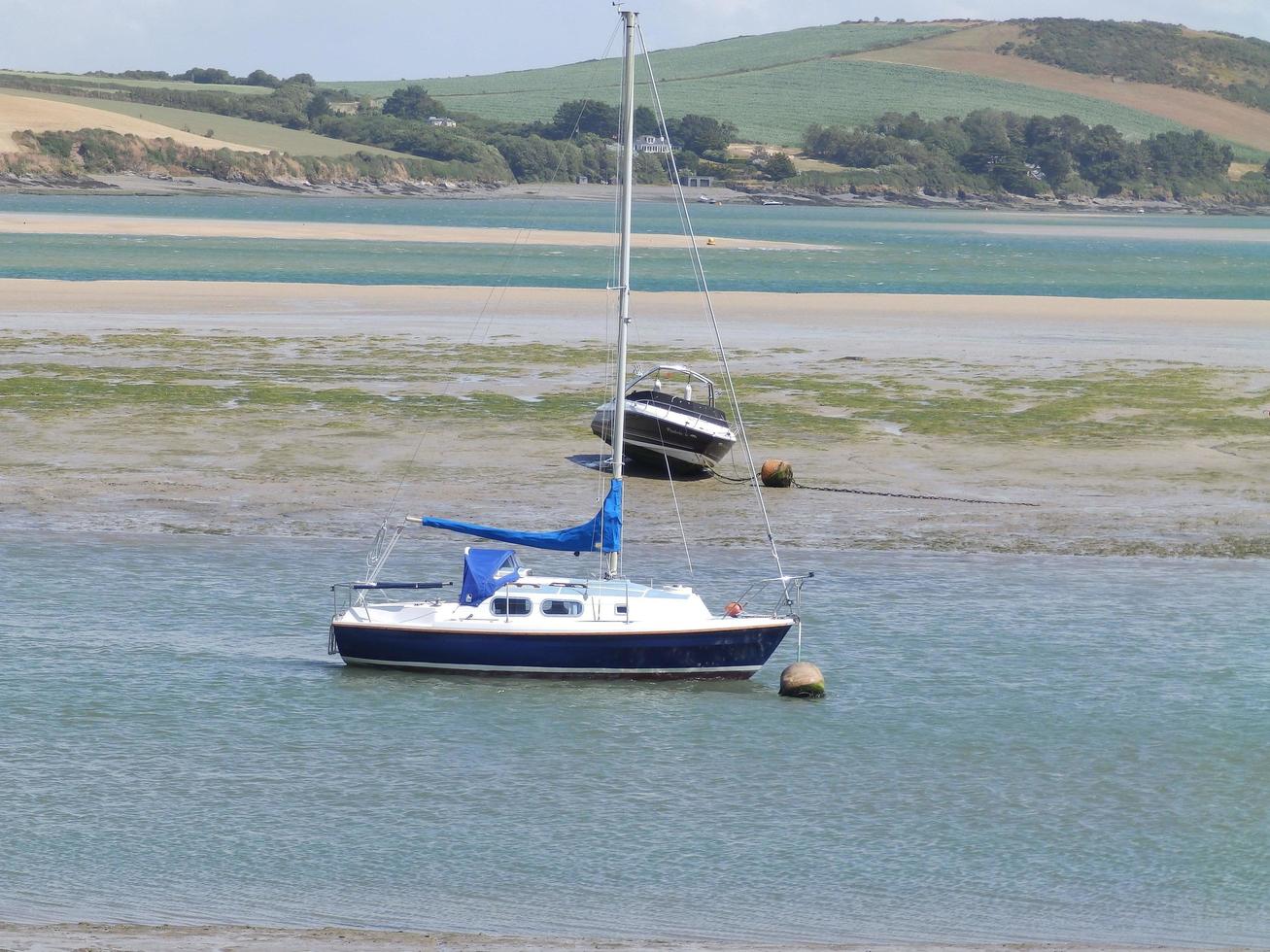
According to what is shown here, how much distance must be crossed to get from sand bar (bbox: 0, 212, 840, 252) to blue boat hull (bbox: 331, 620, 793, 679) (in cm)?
9018

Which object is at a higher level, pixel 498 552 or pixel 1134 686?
pixel 498 552

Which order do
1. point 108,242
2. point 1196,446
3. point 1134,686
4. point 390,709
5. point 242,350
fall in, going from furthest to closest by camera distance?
1. point 108,242
2. point 242,350
3. point 1196,446
4. point 1134,686
5. point 390,709

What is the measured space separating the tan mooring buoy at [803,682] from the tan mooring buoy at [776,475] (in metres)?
12.6

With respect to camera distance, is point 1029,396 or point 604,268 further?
point 604,268

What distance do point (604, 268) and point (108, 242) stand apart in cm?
2973

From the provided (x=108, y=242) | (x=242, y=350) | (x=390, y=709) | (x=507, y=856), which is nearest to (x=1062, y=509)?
(x=390, y=709)

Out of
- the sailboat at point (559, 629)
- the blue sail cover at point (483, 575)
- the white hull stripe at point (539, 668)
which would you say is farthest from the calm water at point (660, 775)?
the blue sail cover at point (483, 575)

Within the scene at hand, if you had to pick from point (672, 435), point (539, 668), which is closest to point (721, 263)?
point (672, 435)

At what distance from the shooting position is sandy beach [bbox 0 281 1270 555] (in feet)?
112

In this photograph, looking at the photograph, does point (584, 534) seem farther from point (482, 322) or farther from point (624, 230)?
point (482, 322)

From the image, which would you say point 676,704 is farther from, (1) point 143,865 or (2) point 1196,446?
(2) point 1196,446

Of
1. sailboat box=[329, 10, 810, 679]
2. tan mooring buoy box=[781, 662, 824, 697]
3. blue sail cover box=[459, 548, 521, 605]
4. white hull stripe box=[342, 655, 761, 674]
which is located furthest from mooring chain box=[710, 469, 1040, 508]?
→ blue sail cover box=[459, 548, 521, 605]

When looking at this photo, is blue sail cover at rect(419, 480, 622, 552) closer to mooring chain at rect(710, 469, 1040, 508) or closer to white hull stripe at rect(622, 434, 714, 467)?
mooring chain at rect(710, 469, 1040, 508)

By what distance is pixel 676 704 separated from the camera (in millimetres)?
23469
